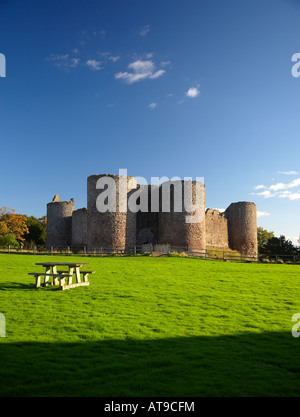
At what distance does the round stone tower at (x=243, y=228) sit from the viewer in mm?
46281

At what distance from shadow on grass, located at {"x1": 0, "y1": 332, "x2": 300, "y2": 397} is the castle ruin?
26610 mm

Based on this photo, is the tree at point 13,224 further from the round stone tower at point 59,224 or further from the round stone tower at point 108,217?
the round stone tower at point 108,217

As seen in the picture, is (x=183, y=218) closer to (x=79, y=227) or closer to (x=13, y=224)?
(x=79, y=227)

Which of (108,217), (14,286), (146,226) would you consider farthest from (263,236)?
(14,286)

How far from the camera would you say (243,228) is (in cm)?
4647

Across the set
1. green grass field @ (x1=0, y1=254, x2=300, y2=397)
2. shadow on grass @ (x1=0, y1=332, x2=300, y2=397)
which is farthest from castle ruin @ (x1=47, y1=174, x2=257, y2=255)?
shadow on grass @ (x1=0, y1=332, x2=300, y2=397)

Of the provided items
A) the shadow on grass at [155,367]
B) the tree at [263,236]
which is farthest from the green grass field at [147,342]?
the tree at [263,236]

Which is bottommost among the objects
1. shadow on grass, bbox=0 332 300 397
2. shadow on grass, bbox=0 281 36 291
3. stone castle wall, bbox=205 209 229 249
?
shadow on grass, bbox=0 332 300 397

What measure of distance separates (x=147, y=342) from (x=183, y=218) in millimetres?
28595

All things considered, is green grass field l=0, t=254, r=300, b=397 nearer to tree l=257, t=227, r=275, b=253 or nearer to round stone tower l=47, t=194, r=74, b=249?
round stone tower l=47, t=194, r=74, b=249

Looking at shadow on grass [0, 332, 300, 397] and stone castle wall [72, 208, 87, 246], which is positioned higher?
stone castle wall [72, 208, 87, 246]

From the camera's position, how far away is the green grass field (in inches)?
188

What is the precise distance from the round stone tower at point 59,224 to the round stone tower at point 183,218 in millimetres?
14000
